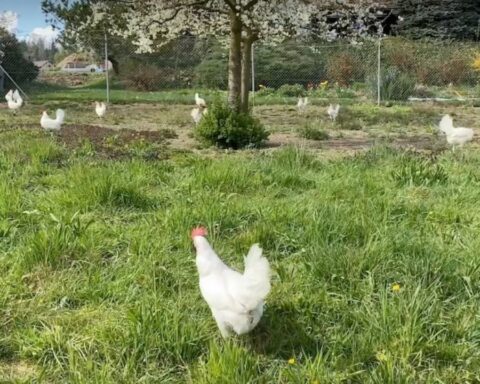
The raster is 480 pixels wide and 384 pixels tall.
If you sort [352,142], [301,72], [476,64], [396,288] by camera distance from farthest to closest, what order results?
[301,72]
[476,64]
[352,142]
[396,288]

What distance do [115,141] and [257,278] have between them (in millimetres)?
6335

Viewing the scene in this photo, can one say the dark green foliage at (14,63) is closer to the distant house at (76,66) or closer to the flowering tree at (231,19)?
the flowering tree at (231,19)

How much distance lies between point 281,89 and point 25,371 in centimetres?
1977

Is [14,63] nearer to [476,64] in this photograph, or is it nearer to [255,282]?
[476,64]

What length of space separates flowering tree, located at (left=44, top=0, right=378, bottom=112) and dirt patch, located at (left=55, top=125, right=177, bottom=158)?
152 cm

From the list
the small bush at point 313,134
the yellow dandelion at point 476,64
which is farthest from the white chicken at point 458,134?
the yellow dandelion at point 476,64

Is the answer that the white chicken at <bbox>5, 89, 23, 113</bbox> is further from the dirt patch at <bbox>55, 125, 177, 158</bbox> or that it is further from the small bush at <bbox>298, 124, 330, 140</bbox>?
the small bush at <bbox>298, 124, 330, 140</bbox>

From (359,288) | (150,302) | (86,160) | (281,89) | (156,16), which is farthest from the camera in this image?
(281,89)

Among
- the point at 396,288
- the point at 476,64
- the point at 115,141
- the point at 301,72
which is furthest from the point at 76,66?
the point at 396,288

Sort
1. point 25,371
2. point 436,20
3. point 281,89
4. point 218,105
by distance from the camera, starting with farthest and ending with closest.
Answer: point 436,20 < point 281,89 < point 218,105 < point 25,371

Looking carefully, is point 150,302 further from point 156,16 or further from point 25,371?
point 156,16

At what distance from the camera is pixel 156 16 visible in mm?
10703

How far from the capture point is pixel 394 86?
17969 mm

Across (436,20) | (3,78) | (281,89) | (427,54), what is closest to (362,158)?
(281,89)
